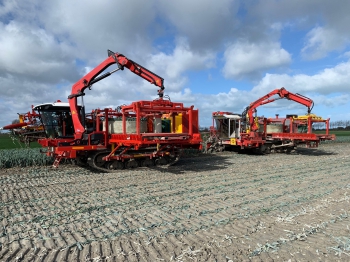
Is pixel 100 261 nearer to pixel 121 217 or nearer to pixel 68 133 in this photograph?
pixel 121 217

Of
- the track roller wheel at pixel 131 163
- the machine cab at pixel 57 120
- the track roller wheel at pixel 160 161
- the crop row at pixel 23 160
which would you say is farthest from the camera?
the crop row at pixel 23 160

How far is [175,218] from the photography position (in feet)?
16.4

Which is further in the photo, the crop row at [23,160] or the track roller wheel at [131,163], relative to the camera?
the crop row at [23,160]

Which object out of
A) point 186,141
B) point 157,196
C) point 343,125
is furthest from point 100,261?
point 343,125

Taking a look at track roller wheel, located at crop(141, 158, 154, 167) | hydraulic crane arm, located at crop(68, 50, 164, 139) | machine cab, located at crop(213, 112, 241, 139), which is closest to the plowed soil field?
track roller wheel, located at crop(141, 158, 154, 167)

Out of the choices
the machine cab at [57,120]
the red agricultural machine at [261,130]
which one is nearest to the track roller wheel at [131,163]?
the machine cab at [57,120]

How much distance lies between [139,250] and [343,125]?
71460 mm

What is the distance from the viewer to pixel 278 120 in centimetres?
1731

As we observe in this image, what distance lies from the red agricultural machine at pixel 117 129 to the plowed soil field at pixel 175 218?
49.4 inches

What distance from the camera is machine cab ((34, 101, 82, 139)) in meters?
10.6

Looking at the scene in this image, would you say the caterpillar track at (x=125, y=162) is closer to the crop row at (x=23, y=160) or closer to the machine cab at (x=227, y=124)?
the crop row at (x=23, y=160)

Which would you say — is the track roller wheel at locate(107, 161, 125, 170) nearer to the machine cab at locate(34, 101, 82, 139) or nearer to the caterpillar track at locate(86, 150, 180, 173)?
the caterpillar track at locate(86, 150, 180, 173)

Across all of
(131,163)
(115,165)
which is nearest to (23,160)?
(115,165)

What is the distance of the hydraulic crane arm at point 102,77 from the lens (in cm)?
1007
